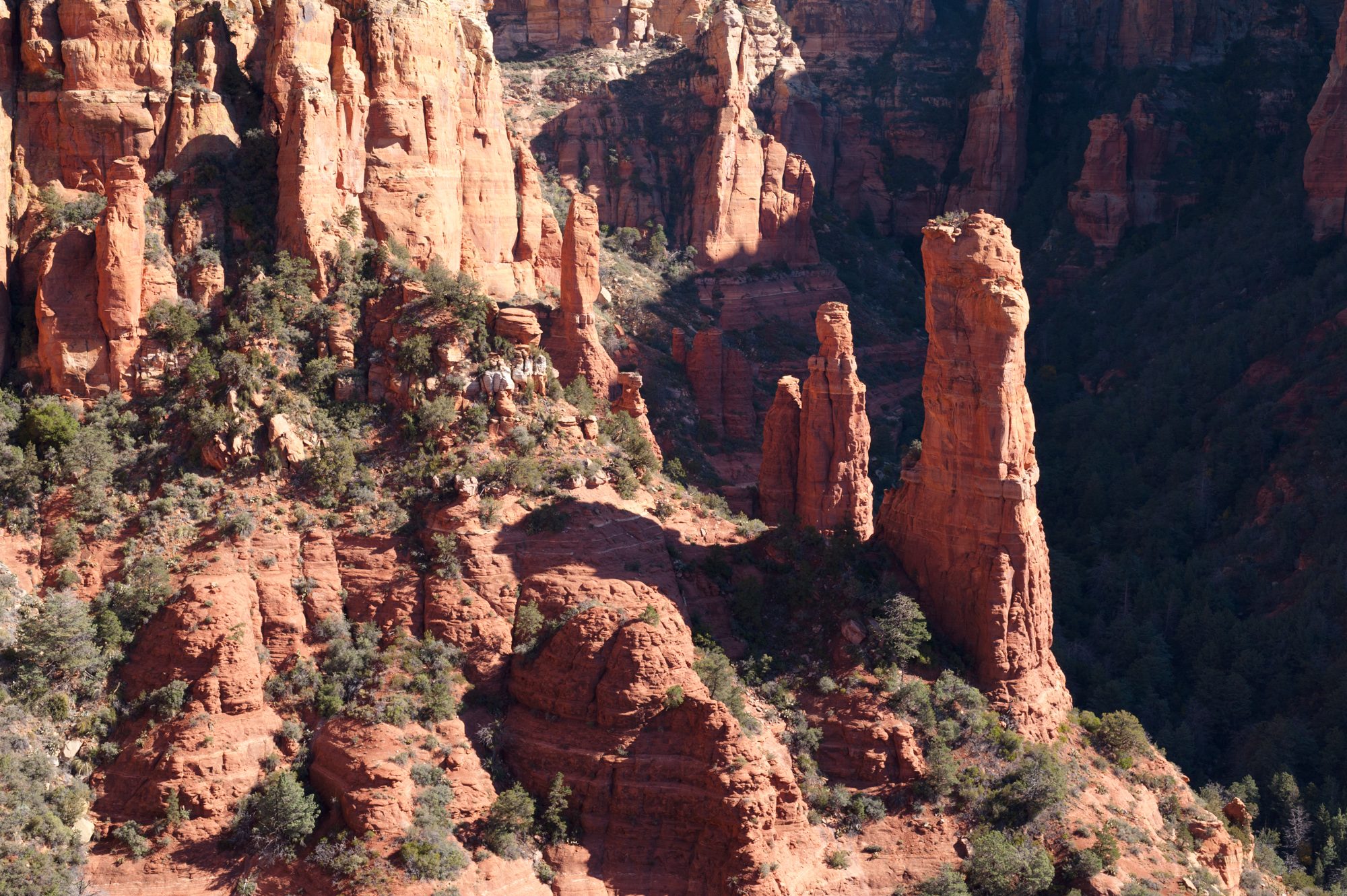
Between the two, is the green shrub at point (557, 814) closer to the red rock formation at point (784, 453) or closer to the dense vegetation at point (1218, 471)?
the red rock formation at point (784, 453)

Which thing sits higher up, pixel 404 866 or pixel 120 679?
pixel 120 679

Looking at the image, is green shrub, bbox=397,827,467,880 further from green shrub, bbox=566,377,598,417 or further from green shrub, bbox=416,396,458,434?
green shrub, bbox=566,377,598,417

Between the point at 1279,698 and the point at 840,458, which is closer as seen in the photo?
the point at 840,458

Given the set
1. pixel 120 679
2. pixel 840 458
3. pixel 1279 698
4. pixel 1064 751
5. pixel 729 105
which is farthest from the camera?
pixel 729 105

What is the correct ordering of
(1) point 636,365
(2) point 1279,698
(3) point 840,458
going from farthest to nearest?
(1) point 636,365 < (2) point 1279,698 < (3) point 840,458

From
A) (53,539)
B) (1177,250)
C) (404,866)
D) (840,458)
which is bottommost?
(404,866)

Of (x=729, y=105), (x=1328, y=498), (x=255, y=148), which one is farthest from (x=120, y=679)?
(x=729, y=105)

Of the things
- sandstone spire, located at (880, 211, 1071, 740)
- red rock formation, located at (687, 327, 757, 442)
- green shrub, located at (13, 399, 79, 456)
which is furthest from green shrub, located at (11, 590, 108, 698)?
red rock formation, located at (687, 327, 757, 442)

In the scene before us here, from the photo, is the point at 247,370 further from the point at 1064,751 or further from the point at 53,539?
the point at 1064,751
